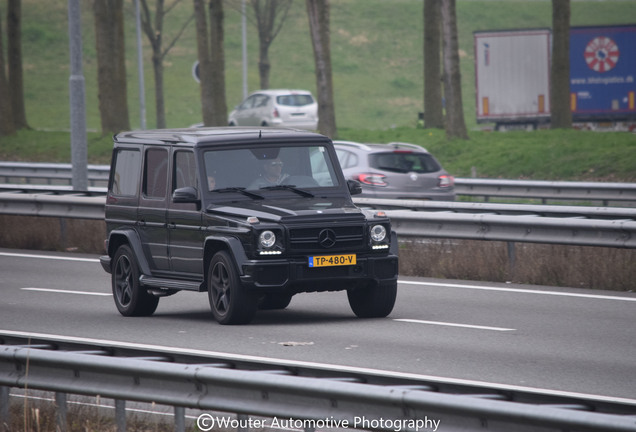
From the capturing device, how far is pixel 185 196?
1179cm

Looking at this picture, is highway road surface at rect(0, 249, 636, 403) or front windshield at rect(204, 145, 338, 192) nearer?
highway road surface at rect(0, 249, 636, 403)

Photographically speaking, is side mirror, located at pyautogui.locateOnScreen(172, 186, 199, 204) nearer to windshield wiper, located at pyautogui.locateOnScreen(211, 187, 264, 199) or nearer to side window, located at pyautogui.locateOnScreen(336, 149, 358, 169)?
windshield wiper, located at pyautogui.locateOnScreen(211, 187, 264, 199)

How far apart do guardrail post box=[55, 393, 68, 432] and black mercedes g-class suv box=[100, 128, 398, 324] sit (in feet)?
13.8

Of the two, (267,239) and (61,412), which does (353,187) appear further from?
(61,412)

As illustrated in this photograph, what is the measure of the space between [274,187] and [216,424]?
18.2ft

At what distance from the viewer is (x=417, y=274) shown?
1620 cm

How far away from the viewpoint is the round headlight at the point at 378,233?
1155cm

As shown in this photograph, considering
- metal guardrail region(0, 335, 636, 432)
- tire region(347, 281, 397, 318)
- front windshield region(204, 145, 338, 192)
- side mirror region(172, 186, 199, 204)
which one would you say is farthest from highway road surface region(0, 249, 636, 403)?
metal guardrail region(0, 335, 636, 432)

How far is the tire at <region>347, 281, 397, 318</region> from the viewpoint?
11.9m

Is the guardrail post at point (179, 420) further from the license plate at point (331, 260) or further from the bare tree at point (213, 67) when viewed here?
the bare tree at point (213, 67)

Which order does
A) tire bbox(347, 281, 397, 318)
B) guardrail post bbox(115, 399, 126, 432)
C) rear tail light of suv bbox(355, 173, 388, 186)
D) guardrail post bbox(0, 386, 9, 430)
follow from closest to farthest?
guardrail post bbox(115, 399, 126, 432), guardrail post bbox(0, 386, 9, 430), tire bbox(347, 281, 397, 318), rear tail light of suv bbox(355, 173, 388, 186)

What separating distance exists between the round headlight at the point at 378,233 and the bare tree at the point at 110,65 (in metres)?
28.7

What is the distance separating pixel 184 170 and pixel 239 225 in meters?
1.34

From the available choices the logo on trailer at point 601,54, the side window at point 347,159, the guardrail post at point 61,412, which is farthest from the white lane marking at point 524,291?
the logo on trailer at point 601,54
